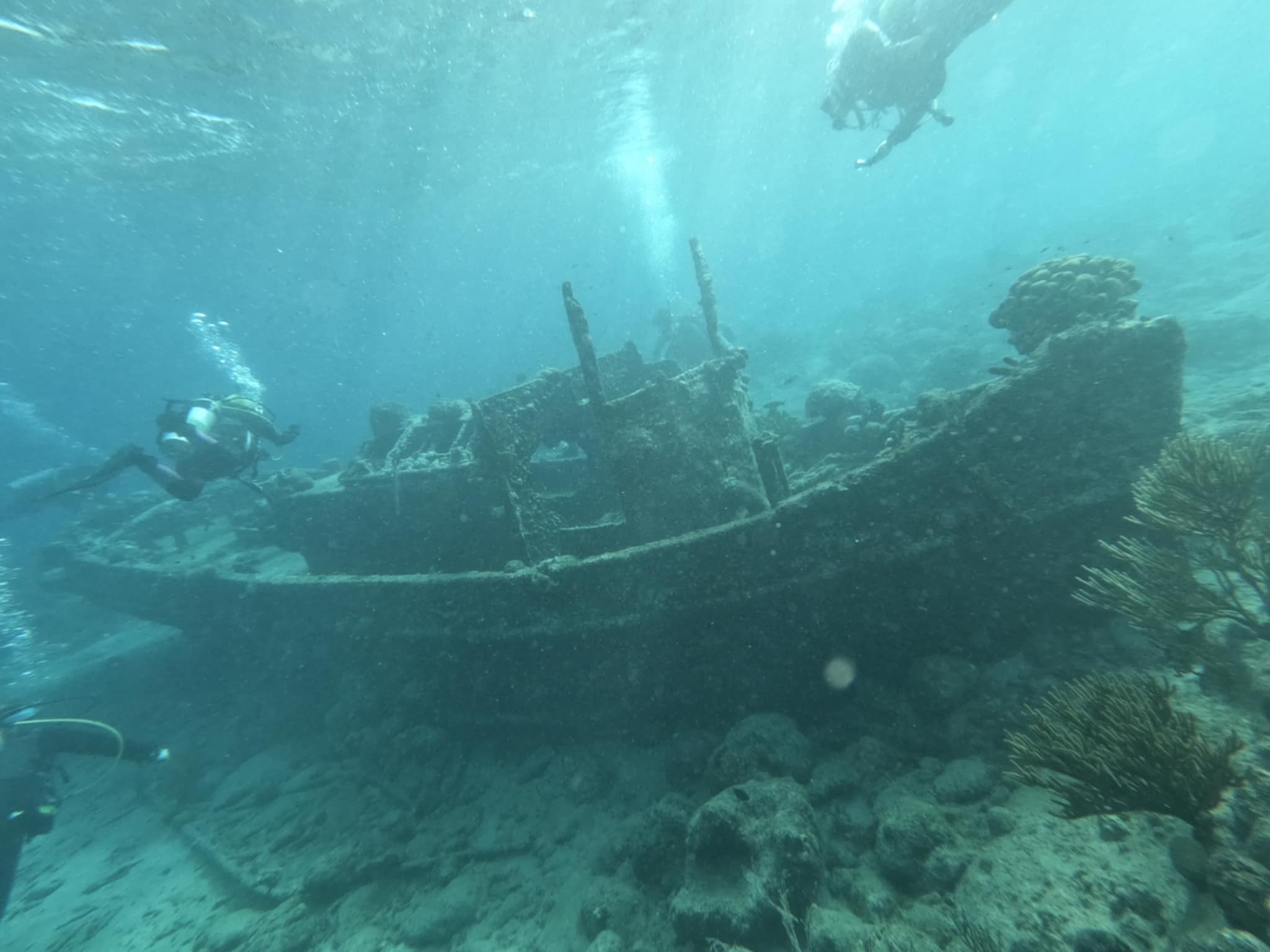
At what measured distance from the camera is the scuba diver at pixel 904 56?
1159 cm

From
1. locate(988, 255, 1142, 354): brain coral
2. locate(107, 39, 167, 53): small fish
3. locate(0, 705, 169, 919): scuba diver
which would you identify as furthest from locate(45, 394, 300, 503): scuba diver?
locate(107, 39, 167, 53): small fish

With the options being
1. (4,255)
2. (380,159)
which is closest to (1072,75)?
(380,159)

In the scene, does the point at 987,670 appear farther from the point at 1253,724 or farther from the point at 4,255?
the point at 4,255

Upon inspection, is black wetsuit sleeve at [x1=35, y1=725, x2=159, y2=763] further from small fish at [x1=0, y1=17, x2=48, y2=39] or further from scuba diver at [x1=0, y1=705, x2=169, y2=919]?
small fish at [x1=0, y1=17, x2=48, y2=39]

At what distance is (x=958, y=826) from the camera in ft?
13.9

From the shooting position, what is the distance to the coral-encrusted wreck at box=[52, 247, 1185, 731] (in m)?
5.39

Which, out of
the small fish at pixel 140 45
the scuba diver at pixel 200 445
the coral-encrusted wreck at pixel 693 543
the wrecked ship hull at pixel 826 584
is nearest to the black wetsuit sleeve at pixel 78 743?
the coral-encrusted wreck at pixel 693 543

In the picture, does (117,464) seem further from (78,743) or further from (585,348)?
(585,348)

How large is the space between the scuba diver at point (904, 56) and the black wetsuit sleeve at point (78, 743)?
20015 mm

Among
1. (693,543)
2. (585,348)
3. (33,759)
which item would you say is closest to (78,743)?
(33,759)

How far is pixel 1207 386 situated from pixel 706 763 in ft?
51.5

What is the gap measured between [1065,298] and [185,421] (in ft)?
→ 50.6

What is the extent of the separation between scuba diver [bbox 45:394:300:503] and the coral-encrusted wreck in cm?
139

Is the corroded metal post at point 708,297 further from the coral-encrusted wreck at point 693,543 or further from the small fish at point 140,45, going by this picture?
the small fish at point 140,45
